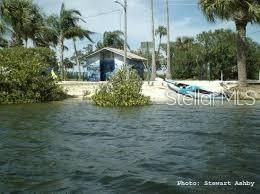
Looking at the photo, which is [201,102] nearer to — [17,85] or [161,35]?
[17,85]

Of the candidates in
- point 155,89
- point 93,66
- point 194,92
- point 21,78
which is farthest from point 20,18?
point 194,92

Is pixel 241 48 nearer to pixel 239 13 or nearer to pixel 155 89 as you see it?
pixel 239 13

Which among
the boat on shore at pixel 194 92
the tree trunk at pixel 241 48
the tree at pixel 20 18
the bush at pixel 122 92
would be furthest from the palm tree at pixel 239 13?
the tree at pixel 20 18

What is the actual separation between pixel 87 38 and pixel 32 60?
64.3ft

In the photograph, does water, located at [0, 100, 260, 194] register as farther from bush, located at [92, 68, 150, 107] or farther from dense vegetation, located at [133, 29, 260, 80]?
dense vegetation, located at [133, 29, 260, 80]

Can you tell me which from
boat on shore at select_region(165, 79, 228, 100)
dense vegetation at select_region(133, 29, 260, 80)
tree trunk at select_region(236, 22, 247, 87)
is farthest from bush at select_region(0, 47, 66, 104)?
dense vegetation at select_region(133, 29, 260, 80)

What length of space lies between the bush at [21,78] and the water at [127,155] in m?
12.8

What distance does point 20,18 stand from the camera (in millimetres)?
48906

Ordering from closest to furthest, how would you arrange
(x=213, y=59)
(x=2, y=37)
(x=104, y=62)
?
(x=2, y=37)
(x=104, y=62)
(x=213, y=59)

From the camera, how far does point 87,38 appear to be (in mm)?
53750

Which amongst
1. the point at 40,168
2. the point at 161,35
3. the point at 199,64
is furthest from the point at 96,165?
the point at 161,35

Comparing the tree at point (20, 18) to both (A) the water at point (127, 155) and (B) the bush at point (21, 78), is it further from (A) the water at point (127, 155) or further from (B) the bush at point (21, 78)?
(A) the water at point (127, 155)

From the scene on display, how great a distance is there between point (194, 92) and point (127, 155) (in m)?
24.6

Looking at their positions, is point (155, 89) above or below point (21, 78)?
below
